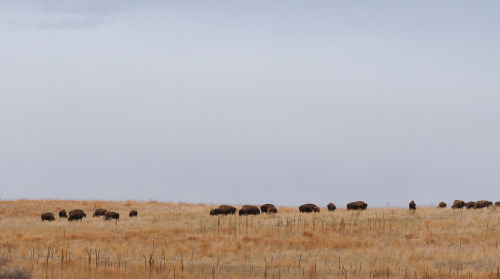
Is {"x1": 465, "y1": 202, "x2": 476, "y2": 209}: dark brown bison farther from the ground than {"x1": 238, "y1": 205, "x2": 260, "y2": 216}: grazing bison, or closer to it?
farther from the ground

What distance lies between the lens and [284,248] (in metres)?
22.8

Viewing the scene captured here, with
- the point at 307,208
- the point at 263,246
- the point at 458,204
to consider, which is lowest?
the point at 263,246

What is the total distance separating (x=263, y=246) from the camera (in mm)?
23047

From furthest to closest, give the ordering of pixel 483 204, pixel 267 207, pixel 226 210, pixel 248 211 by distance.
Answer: pixel 483 204 < pixel 267 207 < pixel 226 210 < pixel 248 211

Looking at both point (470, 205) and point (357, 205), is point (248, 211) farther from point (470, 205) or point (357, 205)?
point (470, 205)

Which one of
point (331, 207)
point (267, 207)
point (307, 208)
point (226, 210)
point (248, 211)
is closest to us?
point (248, 211)

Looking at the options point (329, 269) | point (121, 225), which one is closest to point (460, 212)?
point (329, 269)

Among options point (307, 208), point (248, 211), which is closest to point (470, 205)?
point (307, 208)

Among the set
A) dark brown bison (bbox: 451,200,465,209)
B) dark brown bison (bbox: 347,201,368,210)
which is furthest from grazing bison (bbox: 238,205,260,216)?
dark brown bison (bbox: 451,200,465,209)

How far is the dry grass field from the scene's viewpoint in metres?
16.9

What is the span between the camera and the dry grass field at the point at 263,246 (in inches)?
664

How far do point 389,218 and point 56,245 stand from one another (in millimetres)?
17958

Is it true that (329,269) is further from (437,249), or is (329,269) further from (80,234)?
(80,234)

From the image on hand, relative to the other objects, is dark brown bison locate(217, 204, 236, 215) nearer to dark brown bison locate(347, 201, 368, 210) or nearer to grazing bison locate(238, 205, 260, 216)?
grazing bison locate(238, 205, 260, 216)
